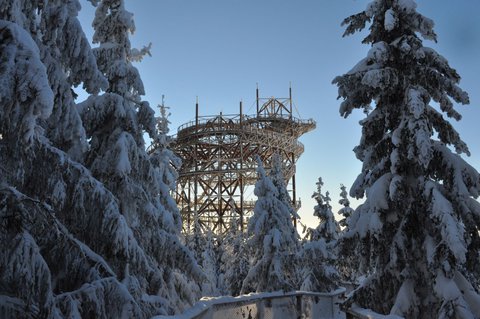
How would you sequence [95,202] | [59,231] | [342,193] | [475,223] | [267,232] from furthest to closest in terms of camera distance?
[342,193], [267,232], [475,223], [95,202], [59,231]

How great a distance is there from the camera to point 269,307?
12695mm

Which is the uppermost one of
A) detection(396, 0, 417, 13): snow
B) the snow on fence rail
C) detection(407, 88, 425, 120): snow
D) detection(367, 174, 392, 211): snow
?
detection(396, 0, 417, 13): snow

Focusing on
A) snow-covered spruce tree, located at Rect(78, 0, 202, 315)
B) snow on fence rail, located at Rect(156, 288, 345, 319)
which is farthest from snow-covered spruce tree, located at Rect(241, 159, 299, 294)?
snow-covered spruce tree, located at Rect(78, 0, 202, 315)

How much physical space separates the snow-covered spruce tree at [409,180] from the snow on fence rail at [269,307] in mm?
2010

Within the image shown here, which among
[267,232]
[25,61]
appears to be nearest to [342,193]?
[267,232]

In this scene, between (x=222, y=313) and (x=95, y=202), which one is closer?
(x=95, y=202)

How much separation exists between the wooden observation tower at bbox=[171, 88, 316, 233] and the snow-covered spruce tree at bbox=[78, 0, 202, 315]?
31889mm

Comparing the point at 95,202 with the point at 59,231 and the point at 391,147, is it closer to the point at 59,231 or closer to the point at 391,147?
the point at 59,231

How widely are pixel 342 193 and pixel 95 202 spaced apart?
25814 millimetres

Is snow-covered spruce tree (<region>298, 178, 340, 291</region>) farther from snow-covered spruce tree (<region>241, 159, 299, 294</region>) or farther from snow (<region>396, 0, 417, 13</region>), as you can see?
snow (<region>396, 0, 417, 13</region>)

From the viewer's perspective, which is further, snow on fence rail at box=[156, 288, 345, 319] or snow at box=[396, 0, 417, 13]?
snow at box=[396, 0, 417, 13]

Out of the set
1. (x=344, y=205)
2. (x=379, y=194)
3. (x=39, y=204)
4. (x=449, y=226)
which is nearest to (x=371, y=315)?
(x=449, y=226)

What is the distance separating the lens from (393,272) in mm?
10695

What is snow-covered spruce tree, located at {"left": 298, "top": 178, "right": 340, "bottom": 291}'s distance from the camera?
2411cm
